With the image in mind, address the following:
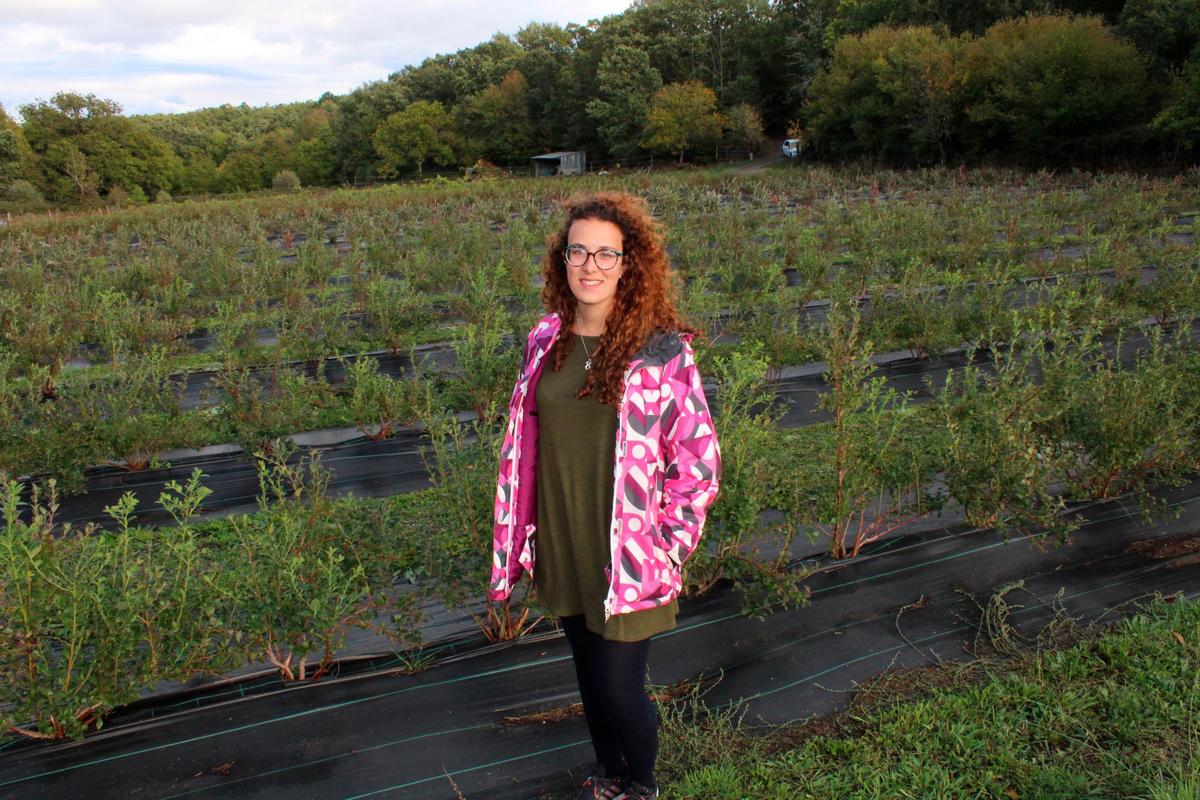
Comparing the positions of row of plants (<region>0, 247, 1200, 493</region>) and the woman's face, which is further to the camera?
row of plants (<region>0, 247, 1200, 493</region>)

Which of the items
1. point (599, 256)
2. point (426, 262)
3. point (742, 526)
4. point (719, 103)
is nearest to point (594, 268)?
point (599, 256)

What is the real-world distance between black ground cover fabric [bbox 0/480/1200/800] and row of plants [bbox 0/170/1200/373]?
3.69 meters

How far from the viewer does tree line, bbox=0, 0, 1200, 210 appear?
832 inches

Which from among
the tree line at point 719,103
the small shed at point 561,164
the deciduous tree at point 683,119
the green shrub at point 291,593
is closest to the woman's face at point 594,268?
the green shrub at point 291,593

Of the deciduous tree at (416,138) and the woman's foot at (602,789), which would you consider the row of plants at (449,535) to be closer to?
the woman's foot at (602,789)

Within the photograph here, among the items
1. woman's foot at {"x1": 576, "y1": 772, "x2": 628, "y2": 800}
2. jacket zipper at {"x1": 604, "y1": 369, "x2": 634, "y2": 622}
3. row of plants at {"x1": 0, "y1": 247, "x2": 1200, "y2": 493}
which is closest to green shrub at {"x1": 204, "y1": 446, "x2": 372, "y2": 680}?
woman's foot at {"x1": 576, "y1": 772, "x2": 628, "y2": 800}

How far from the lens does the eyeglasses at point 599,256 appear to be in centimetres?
189

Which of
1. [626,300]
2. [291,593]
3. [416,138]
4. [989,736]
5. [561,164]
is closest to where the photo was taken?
[626,300]

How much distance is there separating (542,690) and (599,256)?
1491 millimetres

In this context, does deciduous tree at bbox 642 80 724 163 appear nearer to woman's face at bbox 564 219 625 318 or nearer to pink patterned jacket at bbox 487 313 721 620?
woman's face at bbox 564 219 625 318

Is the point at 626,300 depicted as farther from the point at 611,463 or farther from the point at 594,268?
the point at 611,463

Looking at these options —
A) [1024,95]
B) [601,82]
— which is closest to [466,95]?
[601,82]

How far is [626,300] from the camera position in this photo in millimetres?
1913

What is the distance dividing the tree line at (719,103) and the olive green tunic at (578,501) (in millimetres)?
21318
